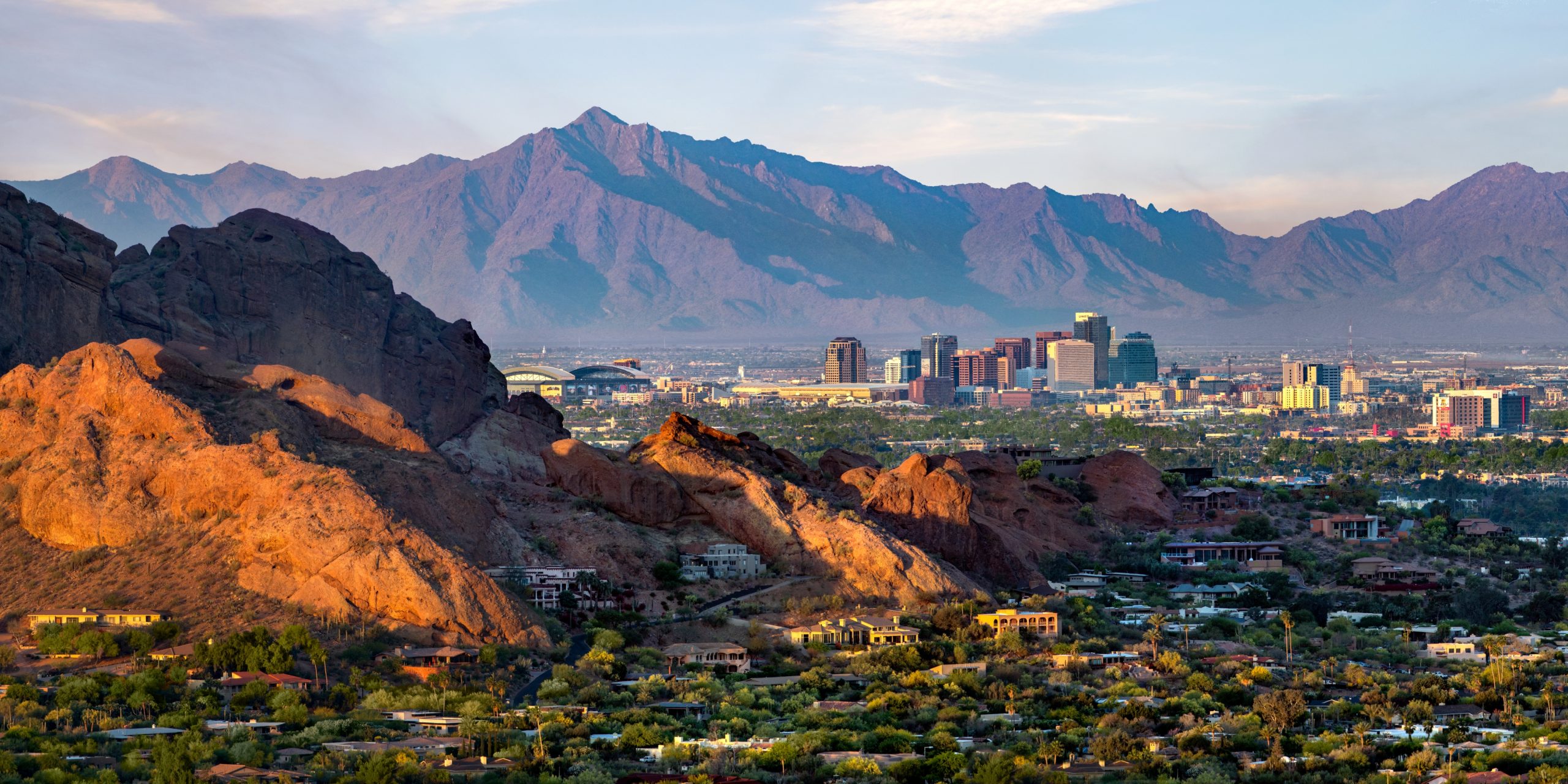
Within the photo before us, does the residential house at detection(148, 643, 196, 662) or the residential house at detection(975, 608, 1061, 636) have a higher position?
the residential house at detection(148, 643, 196, 662)

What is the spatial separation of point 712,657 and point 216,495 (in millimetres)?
14653

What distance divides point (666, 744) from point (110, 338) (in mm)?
39964

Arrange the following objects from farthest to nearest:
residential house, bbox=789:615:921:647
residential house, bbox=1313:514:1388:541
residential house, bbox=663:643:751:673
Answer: residential house, bbox=1313:514:1388:541
residential house, bbox=789:615:921:647
residential house, bbox=663:643:751:673

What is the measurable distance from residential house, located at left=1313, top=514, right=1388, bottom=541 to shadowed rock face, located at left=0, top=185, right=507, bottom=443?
115 feet

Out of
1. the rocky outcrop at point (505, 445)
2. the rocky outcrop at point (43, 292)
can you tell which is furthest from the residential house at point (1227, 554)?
the rocky outcrop at point (43, 292)

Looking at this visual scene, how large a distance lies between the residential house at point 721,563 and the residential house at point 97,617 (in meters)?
17.2

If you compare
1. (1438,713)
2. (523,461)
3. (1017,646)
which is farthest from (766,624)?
(523,461)

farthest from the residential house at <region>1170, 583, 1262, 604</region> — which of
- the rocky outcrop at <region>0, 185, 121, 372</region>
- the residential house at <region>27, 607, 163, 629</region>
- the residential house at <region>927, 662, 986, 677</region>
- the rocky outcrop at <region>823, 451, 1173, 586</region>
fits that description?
the rocky outcrop at <region>0, 185, 121, 372</region>

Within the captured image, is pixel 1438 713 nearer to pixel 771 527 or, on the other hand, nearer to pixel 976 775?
pixel 976 775

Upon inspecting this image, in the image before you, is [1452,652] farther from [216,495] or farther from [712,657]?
[216,495]

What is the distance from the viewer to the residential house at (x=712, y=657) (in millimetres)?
62562

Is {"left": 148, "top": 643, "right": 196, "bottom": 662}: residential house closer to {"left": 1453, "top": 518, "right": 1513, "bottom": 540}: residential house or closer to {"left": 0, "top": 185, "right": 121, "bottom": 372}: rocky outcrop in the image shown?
{"left": 0, "top": 185, "right": 121, "bottom": 372}: rocky outcrop

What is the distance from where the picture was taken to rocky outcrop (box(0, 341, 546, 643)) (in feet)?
202

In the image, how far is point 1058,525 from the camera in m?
94.8
